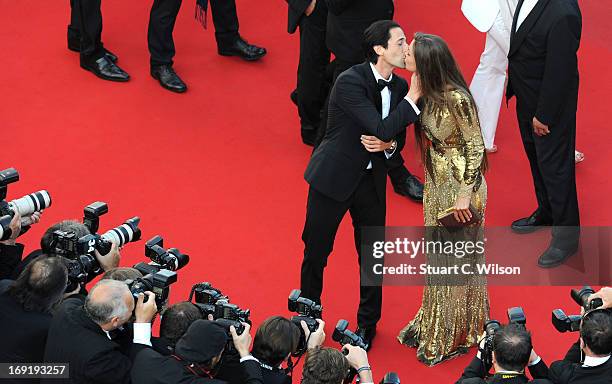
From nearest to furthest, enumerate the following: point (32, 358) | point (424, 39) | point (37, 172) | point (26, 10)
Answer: point (32, 358)
point (424, 39)
point (37, 172)
point (26, 10)

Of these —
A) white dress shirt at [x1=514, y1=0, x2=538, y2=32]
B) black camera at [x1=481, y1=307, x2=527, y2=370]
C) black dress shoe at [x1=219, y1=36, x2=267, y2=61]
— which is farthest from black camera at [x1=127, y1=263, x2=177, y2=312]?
black dress shoe at [x1=219, y1=36, x2=267, y2=61]

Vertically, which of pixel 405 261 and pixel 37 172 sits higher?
pixel 37 172

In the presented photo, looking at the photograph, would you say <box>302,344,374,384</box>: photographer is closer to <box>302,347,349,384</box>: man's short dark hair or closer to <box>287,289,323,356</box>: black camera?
<box>302,347,349,384</box>: man's short dark hair

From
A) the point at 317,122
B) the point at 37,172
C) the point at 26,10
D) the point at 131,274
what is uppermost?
the point at 26,10

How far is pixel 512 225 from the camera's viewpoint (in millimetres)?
6078

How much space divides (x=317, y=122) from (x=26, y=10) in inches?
92.2

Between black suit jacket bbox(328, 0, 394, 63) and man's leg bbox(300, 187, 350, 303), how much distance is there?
1.17m

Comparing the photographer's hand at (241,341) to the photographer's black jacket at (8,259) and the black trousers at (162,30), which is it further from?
the black trousers at (162,30)

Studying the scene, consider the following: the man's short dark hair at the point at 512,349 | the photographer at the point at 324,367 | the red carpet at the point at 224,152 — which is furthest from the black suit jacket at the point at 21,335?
the man's short dark hair at the point at 512,349

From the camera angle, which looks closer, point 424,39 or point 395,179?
point 424,39

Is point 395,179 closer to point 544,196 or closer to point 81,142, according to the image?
point 544,196

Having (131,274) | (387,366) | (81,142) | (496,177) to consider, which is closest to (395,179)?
(496,177)

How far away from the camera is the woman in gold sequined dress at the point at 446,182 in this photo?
4754mm

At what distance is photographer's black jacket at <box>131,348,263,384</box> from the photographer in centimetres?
388
